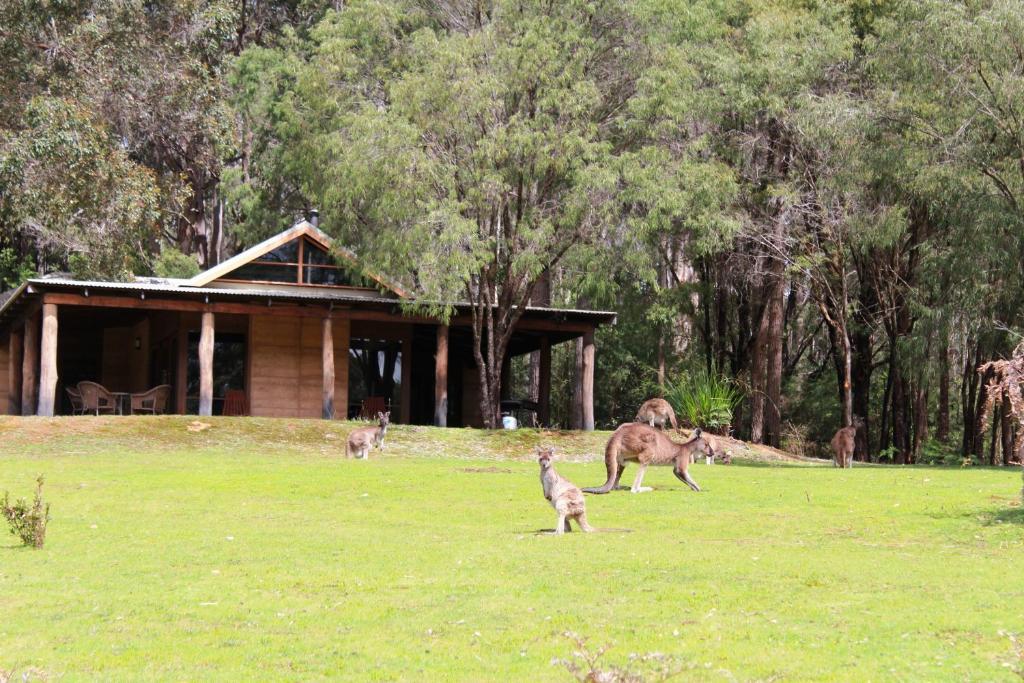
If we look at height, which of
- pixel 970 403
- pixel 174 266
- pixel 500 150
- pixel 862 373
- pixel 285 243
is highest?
pixel 500 150

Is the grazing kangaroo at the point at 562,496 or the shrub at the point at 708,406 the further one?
the shrub at the point at 708,406

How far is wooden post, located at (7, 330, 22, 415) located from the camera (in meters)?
38.6

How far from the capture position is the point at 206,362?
3155 cm

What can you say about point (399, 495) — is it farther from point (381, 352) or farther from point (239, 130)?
point (239, 130)

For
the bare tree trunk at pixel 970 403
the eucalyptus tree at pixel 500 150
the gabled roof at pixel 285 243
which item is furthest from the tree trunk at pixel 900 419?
the gabled roof at pixel 285 243

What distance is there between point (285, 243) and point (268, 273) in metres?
0.92

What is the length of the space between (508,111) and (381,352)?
29.3 ft

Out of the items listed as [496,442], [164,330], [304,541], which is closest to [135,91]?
[164,330]

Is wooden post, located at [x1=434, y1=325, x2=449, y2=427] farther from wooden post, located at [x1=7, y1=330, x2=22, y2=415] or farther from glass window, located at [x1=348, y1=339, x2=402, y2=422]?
wooden post, located at [x1=7, y1=330, x2=22, y2=415]

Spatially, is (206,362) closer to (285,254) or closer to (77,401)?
(285,254)

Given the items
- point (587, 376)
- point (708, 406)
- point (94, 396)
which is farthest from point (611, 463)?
point (94, 396)

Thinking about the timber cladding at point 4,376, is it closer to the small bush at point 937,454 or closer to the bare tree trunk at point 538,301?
the bare tree trunk at point 538,301

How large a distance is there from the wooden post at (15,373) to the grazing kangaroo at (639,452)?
2536cm

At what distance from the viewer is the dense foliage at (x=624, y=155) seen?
1116 inches
